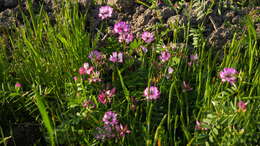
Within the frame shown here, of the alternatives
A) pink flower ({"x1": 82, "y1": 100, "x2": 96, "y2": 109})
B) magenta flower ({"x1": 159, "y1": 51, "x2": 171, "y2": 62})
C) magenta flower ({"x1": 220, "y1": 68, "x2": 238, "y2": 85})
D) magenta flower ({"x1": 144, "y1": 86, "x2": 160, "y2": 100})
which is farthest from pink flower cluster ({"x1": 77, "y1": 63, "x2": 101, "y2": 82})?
magenta flower ({"x1": 220, "y1": 68, "x2": 238, "y2": 85})

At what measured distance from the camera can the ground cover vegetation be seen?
5.30 ft

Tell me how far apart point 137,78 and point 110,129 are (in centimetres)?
41

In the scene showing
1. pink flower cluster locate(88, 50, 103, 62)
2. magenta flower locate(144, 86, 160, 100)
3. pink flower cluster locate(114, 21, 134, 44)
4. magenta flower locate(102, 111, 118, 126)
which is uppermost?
pink flower cluster locate(114, 21, 134, 44)

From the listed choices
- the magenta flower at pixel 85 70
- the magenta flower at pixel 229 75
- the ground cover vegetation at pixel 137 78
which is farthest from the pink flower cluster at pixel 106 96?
the magenta flower at pixel 229 75

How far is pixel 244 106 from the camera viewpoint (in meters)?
1.45

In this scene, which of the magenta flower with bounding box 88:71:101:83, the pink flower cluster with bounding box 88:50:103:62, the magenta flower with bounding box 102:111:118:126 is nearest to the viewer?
the magenta flower with bounding box 102:111:118:126

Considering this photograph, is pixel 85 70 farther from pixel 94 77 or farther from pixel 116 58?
pixel 116 58

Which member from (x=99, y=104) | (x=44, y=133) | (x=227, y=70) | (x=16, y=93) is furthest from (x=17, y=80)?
(x=227, y=70)

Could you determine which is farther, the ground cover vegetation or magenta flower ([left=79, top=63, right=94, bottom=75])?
magenta flower ([left=79, top=63, right=94, bottom=75])

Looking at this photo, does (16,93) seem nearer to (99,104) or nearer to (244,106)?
(99,104)

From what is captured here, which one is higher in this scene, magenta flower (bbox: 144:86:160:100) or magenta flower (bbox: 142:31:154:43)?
magenta flower (bbox: 142:31:154:43)

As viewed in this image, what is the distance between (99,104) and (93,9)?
897mm

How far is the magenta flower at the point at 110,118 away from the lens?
5.17 ft

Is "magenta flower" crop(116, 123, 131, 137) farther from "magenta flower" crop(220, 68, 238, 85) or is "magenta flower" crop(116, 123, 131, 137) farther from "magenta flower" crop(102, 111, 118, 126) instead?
"magenta flower" crop(220, 68, 238, 85)
